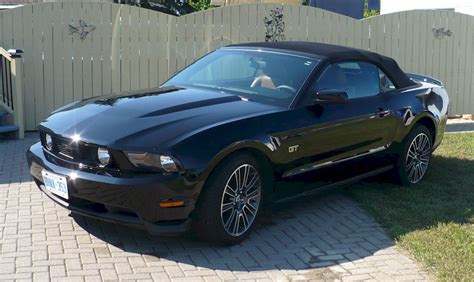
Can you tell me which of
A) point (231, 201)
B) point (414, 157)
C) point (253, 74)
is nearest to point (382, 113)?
point (414, 157)

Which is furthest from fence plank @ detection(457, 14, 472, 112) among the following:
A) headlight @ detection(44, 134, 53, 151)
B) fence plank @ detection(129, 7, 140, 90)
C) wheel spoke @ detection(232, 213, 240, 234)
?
headlight @ detection(44, 134, 53, 151)

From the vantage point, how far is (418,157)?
737 cm

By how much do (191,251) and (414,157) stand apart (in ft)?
10.7

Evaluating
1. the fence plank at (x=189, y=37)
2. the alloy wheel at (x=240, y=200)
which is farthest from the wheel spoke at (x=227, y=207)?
the fence plank at (x=189, y=37)

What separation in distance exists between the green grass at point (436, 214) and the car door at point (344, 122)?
0.59 meters

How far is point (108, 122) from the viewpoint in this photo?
5137 mm

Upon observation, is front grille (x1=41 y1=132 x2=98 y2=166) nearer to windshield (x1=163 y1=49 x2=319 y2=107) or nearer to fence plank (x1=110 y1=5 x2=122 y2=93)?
windshield (x1=163 y1=49 x2=319 y2=107)

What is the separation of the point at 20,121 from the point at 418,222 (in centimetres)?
585

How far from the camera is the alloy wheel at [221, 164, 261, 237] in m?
5.14

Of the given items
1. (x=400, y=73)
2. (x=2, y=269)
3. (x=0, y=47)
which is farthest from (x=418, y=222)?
(x=0, y=47)

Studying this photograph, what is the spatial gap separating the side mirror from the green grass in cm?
121

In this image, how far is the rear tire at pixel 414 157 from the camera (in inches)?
279

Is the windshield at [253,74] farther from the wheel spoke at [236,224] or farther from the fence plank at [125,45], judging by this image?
the fence plank at [125,45]

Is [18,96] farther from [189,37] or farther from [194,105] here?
[194,105]
